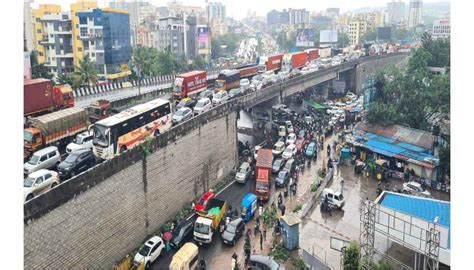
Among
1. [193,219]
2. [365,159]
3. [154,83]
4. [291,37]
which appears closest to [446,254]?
[193,219]

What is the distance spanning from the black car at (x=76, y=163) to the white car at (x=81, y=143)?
2.37 meters

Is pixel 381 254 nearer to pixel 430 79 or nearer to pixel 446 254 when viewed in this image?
pixel 446 254

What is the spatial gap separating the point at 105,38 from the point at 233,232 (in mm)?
39705

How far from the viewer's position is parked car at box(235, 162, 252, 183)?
2762 centimetres

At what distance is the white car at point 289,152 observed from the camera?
31781 millimetres

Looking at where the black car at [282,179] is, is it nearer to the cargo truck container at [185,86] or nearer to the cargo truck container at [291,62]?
the cargo truck container at [185,86]

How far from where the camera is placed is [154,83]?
161ft

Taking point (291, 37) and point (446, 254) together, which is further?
point (291, 37)

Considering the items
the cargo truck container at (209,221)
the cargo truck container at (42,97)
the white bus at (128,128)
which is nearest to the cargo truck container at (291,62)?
the cargo truck container at (42,97)

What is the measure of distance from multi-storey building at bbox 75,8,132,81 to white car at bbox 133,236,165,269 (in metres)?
38.7

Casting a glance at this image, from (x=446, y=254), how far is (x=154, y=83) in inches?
1505

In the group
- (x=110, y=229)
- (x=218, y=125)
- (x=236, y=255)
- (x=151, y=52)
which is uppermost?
(x=151, y=52)

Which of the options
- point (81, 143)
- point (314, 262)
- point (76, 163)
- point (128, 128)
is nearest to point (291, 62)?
point (81, 143)

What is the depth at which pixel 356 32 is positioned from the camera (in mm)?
116688
